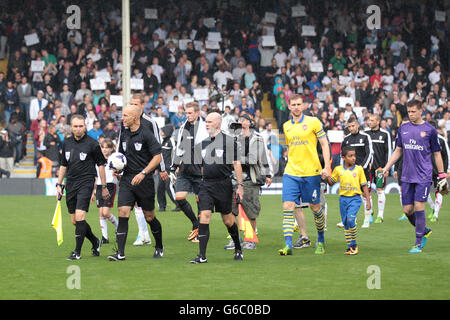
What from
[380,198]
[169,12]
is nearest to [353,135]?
[380,198]

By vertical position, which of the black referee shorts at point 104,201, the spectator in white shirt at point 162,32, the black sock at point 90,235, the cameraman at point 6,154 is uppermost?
the spectator in white shirt at point 162,32

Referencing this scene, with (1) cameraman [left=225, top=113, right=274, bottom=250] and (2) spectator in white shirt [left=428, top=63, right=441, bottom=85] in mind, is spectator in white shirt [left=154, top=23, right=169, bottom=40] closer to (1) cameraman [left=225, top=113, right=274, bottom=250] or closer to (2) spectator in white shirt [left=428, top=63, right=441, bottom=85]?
(2) spectator in white shirt [left=428, top=63, right=441, bottom=85]

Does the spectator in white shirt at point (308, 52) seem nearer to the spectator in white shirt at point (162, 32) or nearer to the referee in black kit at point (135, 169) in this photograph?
the spectator in white shirt at point (162, 32)

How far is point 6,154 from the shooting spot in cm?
2481

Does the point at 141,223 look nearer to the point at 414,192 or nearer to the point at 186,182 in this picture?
the point at 186,182

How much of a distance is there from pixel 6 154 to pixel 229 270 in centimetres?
1691

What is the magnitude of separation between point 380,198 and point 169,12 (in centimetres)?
1678

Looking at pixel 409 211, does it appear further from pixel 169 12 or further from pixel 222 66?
pixel 169 12

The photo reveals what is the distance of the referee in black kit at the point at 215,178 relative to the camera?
1025cm

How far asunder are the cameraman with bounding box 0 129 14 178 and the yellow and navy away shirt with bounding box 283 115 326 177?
15.7 m

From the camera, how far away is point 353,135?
15461 millimetres

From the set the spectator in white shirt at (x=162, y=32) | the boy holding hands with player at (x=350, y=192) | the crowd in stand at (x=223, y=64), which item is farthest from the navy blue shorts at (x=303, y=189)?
the spectator in white shirt at (x=162, y=32)

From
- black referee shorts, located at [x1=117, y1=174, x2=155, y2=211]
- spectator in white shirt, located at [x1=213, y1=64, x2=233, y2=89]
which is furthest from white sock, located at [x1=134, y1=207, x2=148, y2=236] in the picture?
spectator in white shirt, located at [x1=213, y1=64, x2=233, y2=89]
